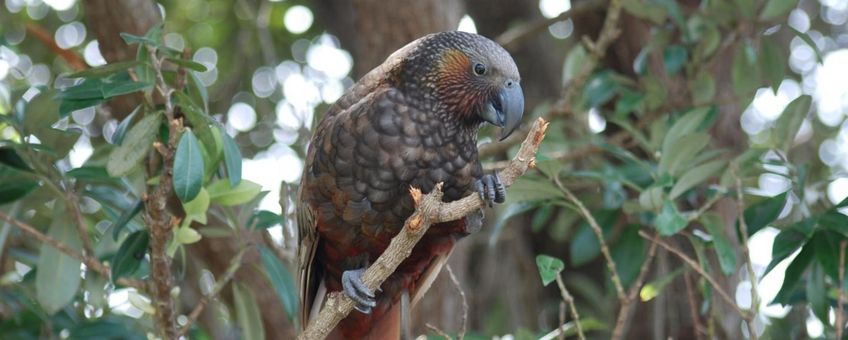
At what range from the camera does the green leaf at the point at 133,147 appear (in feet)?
7.65

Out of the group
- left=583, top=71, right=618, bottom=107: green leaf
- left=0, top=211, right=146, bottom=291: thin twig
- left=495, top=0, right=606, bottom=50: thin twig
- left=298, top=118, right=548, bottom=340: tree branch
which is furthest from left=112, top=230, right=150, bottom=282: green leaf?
left=495, top=0, right=606, bottom=50: thin twig

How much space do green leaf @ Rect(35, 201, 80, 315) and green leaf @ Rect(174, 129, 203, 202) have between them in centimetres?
61

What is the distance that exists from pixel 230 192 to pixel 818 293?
5.67ft

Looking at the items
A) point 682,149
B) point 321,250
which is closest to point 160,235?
point 321,250

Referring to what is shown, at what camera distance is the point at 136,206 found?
254 centimetres

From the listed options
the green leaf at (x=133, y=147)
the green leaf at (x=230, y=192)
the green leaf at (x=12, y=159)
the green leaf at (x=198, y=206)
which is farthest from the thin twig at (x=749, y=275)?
the green leaf at (x=12, y=159)

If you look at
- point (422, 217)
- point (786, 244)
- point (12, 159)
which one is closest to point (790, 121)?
point (786, 244)

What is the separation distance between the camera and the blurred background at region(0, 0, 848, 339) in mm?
3104

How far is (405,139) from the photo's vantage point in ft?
7.91

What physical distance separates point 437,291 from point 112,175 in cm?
167

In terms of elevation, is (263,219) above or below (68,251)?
below

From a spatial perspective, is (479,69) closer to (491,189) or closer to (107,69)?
(491,189)

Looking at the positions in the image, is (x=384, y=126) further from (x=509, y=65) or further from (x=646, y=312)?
(x=646, y=312)

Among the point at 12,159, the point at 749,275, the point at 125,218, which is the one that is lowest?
the point at 749,275
